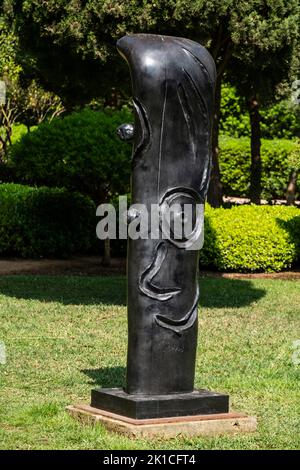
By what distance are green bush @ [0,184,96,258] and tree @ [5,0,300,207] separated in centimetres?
340

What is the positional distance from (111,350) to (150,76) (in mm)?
3589

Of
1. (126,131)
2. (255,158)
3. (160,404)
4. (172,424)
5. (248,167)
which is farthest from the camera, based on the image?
(248,167)

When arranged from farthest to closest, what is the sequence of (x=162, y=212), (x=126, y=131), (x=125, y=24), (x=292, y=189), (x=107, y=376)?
(x=292, y=189), (x=125, y=24), (x=107, y=376), (x=126, y=131), (x=162, y=212)

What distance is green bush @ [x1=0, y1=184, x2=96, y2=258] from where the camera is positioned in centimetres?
1602

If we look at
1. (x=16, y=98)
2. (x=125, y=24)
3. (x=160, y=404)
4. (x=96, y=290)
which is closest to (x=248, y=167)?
(x=16, y=98)

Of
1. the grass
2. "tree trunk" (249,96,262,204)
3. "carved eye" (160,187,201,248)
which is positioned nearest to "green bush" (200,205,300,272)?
the grass

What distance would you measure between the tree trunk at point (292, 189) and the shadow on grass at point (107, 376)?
15.1m

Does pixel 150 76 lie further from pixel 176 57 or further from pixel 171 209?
pixel 171 209

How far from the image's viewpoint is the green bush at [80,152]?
15008 mm

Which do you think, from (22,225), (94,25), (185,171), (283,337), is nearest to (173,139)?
(185,171)

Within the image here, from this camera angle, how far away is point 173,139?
6.65 metres

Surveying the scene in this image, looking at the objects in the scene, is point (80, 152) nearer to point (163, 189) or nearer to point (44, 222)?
point (44, 222)

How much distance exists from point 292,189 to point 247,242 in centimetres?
826

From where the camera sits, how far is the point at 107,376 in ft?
27.6
